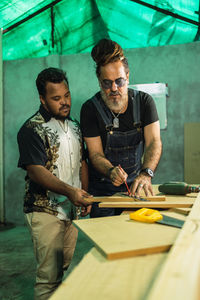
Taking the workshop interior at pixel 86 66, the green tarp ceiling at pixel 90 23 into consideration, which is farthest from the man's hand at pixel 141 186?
the green tarp ceiling at pixel 90 23

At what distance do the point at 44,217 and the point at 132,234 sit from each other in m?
1.08

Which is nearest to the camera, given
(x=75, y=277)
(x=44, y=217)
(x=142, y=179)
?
(x=75, y=277)

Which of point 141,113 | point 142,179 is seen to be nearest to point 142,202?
point 142,179

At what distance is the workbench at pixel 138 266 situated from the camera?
0.64 meters

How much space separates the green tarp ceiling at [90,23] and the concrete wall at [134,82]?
0.22 metres

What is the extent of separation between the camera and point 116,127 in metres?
2.24

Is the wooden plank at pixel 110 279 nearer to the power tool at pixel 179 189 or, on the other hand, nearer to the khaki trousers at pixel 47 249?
the power tool at pixel 179 189

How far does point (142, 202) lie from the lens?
4.97ft

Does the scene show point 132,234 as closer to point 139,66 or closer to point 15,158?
point 139,66

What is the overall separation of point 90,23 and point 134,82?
1257 mm

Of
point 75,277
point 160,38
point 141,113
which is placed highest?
point 160,38

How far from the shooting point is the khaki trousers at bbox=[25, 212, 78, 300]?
73.5 inches

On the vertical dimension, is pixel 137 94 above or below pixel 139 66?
below

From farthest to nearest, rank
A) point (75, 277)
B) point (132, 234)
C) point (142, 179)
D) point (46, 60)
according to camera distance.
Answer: point (46, 60) < point (142, 179) < point (132, 234) < point (75, 277)
